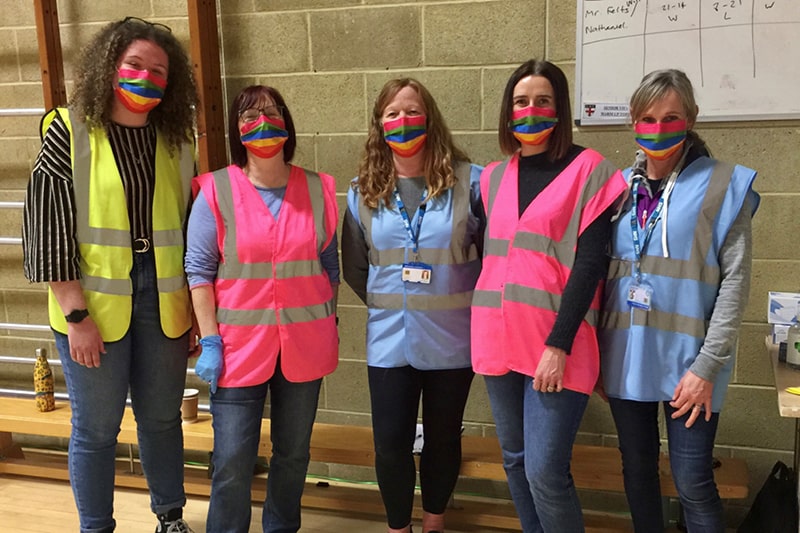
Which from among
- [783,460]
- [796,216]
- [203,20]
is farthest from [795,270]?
[203,20]

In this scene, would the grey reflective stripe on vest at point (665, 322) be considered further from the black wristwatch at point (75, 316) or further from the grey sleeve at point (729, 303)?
the black wristwatch at point (75, 316)

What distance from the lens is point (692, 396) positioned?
5.24ft

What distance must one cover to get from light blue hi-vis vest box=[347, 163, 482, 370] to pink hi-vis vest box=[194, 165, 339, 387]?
0.66ft

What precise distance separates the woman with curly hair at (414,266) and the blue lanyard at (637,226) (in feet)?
1.39

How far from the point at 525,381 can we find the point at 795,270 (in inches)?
45.4

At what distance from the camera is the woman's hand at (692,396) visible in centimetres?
160

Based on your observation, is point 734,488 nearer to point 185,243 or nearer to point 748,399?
point 748,399

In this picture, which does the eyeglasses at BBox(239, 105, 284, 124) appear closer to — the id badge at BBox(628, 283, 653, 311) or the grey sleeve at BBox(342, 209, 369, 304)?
the grey sleeve at BBox(342, 209, 369, 304)

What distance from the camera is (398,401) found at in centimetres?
192

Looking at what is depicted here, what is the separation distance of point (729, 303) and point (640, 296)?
20 cm

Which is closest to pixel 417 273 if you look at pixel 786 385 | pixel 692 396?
pixel 692 396

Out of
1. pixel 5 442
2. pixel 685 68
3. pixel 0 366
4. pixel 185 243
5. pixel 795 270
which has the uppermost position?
pixel 685 68

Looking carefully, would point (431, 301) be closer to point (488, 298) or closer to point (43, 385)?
point (488, 298)

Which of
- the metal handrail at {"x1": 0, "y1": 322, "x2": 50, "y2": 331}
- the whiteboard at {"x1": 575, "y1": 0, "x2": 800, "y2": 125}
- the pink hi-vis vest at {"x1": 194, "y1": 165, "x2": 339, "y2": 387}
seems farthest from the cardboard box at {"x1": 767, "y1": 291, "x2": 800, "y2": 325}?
the metal handrail at {"x1": 0, "y1": 322, "x2": 50, "y2": 331}
